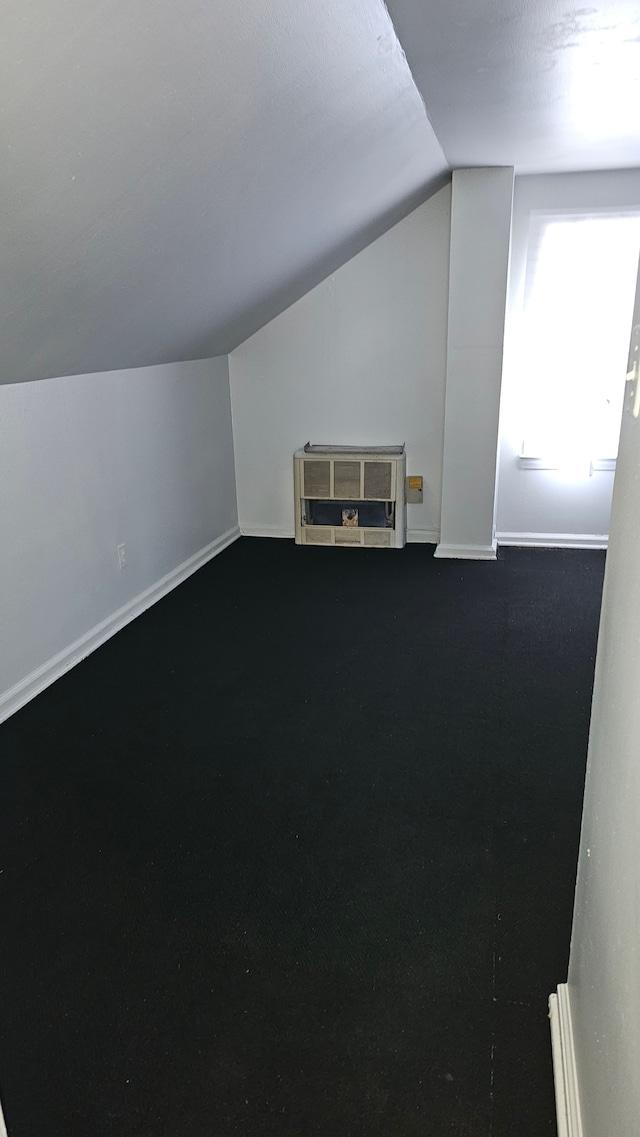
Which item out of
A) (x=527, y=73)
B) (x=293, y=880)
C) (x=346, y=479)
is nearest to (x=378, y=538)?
(x=346, y=479)

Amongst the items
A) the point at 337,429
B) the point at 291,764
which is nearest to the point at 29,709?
the point at 291,764

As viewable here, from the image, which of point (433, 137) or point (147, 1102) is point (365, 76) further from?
point (147, 1102)

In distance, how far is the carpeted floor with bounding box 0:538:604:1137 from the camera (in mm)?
1448

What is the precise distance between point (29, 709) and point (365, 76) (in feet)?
7.76

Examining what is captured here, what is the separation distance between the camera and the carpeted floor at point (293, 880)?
57.0 inches

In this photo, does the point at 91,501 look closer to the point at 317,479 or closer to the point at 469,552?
the point at 317,479

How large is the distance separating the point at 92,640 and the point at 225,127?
214cm

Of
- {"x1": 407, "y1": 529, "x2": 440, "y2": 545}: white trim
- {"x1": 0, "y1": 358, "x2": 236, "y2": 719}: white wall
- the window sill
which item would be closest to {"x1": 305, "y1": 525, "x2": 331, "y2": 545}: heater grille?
{"x1": 407, "y1": 529, "x2": 440, "y2": 545}: white trim

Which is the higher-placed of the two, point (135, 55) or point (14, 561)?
point (135, 55)

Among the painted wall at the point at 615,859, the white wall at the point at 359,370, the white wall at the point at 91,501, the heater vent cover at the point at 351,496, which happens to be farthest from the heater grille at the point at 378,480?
the painted wall at the point at 615,859

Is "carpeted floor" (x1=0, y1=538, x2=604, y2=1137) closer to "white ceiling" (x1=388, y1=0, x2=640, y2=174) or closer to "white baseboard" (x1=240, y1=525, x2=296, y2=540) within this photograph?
"white baseboard" (x1=240, y1=525, x2=296, y2=540)

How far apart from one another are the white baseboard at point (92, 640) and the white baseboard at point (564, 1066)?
2.07 meters

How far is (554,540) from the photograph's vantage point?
477 cm

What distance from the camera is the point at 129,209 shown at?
6.61ft
